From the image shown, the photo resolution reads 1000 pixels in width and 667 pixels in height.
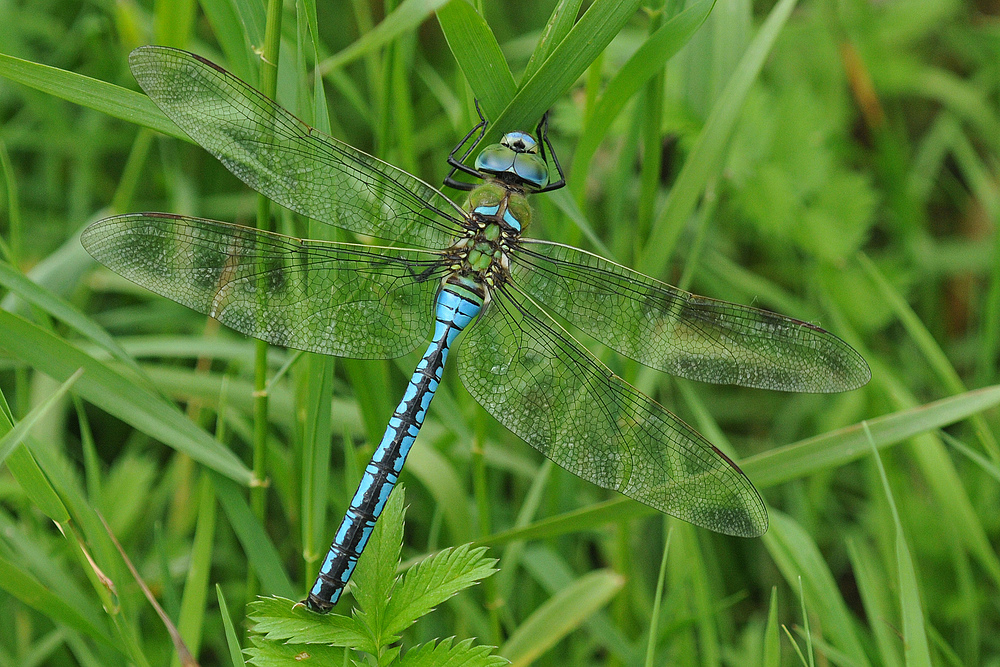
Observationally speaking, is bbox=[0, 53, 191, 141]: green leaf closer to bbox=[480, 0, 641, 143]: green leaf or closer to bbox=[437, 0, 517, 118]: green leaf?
bbox=[437, 0, 517, 118]: green leaf

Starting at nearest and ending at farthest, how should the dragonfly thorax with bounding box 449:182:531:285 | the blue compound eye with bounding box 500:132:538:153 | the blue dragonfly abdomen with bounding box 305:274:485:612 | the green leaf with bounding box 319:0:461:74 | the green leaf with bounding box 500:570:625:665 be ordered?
the green leaf with bounding box 319:0:461:74 < the blue dragonfly abdomen with bounding box 305:274:485:612 < the blue compound eye with bounding box 500:132:538:153 < the dragonfly thorax with bounding box 449:182:531:285 < the green leaf with bounding box 500:570:625:665

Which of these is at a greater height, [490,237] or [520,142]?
[520,142]

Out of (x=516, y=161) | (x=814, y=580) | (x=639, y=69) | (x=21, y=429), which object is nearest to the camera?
(x=21, y=429)

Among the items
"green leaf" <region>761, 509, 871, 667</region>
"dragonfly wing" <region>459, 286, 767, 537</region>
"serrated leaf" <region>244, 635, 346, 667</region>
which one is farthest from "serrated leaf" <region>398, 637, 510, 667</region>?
"green leaf" <region>761, 509, 871, 667</region>

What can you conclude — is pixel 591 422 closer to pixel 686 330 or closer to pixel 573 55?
pixel 686 330

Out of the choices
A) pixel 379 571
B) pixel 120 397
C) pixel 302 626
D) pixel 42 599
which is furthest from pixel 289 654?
pixel 120 397

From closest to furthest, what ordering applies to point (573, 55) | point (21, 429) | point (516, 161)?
1. point (21, 429)
2. point (573, 55)
3. point (516, 161)

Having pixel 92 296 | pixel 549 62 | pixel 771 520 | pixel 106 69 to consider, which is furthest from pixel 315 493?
pixel 106 69
